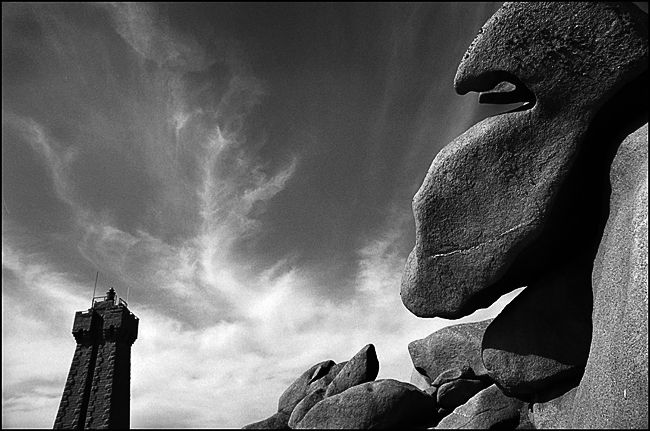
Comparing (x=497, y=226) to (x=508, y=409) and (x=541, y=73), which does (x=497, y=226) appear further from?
(x=508, y=409)

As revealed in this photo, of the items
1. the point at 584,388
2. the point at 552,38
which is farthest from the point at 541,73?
the point at 584,388

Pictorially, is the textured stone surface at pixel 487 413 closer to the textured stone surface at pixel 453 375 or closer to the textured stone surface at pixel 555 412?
the textured stone surface at pixel 555 412

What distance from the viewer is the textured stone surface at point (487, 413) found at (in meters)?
5.58

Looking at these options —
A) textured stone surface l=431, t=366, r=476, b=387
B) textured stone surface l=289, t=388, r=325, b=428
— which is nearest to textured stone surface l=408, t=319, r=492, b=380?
textured stone surface l=431, t=366, r=476, b=387

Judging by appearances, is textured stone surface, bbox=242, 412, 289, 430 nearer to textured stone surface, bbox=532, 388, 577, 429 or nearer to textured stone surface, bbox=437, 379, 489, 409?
textured stone surface, bbox=437, 379, 489, 409

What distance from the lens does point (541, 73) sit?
5.11m

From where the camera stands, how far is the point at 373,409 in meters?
5.73

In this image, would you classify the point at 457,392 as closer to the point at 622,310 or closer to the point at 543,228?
the point at 543,228

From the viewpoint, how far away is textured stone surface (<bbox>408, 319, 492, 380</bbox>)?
7125mm

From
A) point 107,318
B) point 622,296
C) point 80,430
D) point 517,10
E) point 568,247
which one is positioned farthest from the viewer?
point 107,318

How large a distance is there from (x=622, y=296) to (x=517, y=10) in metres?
2.84

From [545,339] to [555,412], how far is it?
0.70 meters

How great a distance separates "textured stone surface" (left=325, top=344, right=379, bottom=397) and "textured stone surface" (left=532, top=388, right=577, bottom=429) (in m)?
2.04

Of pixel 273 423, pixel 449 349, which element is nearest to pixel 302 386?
pixel 273 423
